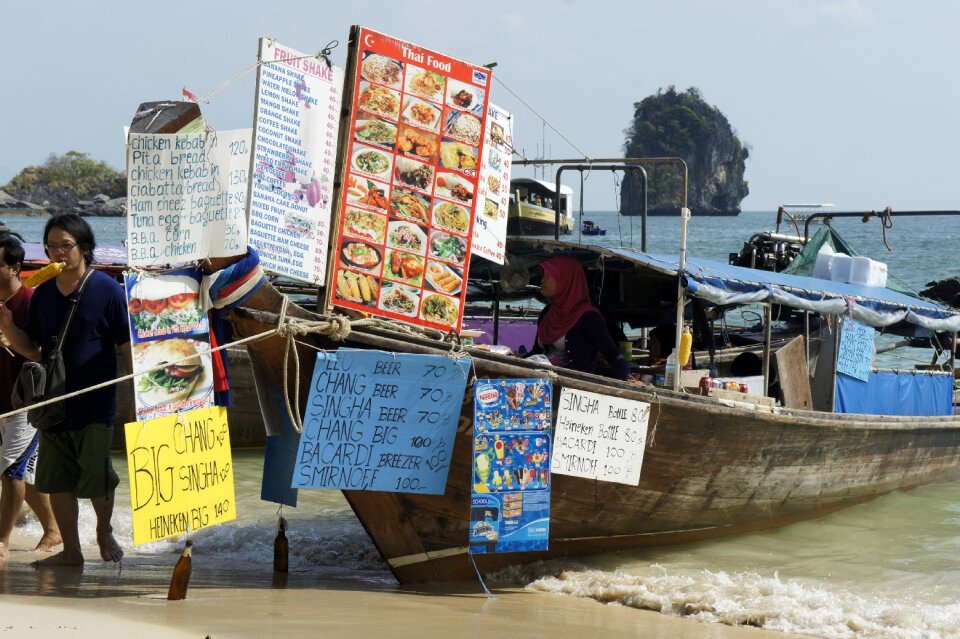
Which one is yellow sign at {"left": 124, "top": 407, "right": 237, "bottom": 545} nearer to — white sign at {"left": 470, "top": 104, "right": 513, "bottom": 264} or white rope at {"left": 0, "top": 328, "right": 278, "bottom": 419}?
white rope at {"left": 0, "top": 328, "right": 278, "bottom": 419}

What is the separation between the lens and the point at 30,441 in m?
6.20

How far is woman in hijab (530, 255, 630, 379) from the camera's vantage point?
24.0ft

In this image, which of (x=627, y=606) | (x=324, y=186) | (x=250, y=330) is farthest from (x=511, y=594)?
(x=324, y=186)

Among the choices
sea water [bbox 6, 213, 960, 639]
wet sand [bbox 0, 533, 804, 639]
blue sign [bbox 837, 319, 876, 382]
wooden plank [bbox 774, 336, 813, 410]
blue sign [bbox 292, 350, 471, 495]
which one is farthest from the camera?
blue sign [bbox 837, 319, 876, 382]

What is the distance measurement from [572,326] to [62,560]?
3.42 m

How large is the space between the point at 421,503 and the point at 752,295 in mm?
2892

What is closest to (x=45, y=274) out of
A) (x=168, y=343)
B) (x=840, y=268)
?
(x=168, y=343)

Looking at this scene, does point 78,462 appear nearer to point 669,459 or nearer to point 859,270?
point 669,459

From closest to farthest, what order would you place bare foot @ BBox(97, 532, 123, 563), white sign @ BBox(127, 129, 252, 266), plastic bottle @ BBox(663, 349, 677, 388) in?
white sign @ BBox(127, 129, 252, 266)
bare foot @ BBox(97, 532, 123, 563)
plastic bottle @ BBox(663, 349, 677, 388)

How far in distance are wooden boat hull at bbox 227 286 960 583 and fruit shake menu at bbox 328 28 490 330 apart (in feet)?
0.96

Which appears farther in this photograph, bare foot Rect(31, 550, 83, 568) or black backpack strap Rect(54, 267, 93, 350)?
bare foot Rect(31, 550, 83, 568)

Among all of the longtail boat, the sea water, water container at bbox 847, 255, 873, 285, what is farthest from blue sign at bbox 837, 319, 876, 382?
the sea water

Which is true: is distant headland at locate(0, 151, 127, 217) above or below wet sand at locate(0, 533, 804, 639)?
above

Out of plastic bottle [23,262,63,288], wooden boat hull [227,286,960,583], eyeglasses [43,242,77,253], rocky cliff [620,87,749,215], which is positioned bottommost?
wooden boat hull [227,286,960,583]
